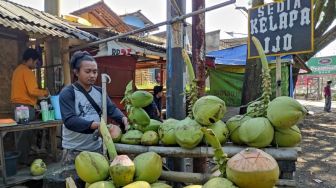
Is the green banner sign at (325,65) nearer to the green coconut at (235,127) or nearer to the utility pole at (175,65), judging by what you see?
the utility pole at (175,65)

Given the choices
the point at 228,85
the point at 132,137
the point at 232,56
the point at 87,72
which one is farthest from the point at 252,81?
the point at 132,137

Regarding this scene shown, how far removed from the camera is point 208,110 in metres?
1.84

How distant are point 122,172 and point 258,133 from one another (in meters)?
0.73

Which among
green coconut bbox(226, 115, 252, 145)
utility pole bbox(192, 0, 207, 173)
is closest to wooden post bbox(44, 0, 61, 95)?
utility pole bbox(192, 0, 207, 173)

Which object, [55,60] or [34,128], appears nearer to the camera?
[34,128]

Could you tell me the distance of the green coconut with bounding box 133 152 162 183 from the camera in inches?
65.2

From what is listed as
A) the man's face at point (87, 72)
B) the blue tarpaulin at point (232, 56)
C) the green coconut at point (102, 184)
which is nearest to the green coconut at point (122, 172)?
the green coconut at point (102, 184)

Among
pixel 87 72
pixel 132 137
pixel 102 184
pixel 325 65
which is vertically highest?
pixel 325 65

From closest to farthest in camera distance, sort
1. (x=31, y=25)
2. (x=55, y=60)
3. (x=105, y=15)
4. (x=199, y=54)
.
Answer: (x=199, y=54) → (x=31, y=25) → (x=55, y=60) → (x=105, y=15)

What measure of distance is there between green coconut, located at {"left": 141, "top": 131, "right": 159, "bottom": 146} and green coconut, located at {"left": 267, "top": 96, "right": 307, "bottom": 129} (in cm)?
71

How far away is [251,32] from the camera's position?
10.1 ft

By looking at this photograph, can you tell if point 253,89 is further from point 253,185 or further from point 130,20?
point 130,20

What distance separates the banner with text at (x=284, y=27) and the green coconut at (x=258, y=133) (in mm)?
1359

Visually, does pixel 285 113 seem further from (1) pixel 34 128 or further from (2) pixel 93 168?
(1) pixel 34 128
